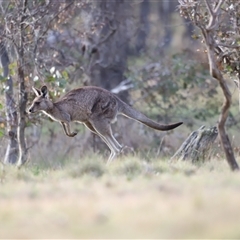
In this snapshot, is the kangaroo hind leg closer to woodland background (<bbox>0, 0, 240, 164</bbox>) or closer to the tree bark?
the tree bark

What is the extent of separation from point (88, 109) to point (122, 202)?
5325 mm

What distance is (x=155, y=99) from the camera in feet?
73.3

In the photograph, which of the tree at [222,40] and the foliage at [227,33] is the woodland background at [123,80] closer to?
the foliage at [227,33]

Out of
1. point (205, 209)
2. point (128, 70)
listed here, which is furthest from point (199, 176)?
point (128, 70)

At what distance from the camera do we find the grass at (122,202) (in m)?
7.23

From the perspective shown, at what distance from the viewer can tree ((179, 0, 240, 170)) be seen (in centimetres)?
1006

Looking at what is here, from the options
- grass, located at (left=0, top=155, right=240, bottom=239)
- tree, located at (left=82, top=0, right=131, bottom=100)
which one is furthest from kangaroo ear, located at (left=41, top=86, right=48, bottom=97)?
tree, located at (left=82, top=0, right=131, bottom=100)

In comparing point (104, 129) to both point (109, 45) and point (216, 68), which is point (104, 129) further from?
point (109, 45)

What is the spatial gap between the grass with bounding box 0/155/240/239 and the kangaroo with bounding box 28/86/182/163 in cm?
256

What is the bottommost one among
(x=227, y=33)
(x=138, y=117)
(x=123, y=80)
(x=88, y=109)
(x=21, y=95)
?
(x=123, y=80)

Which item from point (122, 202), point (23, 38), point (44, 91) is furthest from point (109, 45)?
point (122, 202)

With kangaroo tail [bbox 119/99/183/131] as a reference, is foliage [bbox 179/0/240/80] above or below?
above

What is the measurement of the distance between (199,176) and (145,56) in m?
15.2

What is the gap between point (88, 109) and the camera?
43.9 ft
